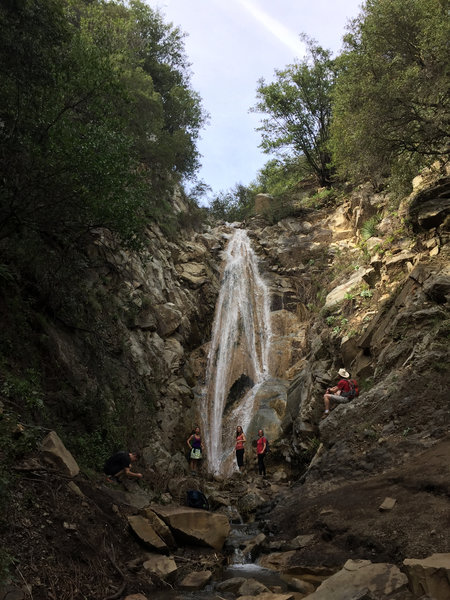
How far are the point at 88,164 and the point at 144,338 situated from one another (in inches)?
315

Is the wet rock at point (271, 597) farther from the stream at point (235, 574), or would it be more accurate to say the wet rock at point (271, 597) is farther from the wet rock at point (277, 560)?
the wet rock at point (277, 560)

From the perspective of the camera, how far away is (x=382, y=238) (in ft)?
64.8

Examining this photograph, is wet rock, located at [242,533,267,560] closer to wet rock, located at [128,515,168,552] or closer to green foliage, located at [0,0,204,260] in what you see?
wet rock, located at [128,515,168,552]

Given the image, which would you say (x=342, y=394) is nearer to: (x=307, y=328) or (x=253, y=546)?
(x=253, y=546)

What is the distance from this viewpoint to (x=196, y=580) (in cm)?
639

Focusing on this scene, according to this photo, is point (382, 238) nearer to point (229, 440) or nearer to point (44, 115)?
point (229, 440)

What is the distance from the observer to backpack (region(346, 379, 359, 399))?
12562mm

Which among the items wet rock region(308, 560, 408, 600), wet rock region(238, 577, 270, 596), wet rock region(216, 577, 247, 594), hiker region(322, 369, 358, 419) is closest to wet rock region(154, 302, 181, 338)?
hiker region(322, 369, 358, 419)

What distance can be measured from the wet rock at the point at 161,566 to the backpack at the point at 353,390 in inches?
301

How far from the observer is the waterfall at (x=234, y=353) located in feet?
58.9

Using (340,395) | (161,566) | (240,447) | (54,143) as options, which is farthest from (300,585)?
(54,143)

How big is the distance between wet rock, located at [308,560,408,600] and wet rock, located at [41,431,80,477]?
418 centimetres

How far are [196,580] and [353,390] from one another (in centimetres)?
775

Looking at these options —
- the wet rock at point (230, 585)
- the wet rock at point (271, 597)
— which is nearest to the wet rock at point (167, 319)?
the wet rock at point (230, 585)
